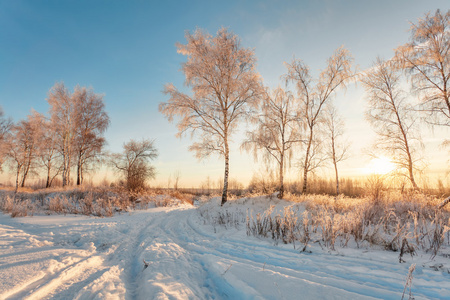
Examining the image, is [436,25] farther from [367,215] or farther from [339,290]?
[339,290]

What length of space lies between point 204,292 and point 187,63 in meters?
13.0

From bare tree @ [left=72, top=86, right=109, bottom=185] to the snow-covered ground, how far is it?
70.5ft

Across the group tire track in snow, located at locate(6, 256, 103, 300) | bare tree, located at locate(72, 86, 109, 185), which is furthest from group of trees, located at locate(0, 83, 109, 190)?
tire track in snow, located at locate(6, 256, 103, 300)

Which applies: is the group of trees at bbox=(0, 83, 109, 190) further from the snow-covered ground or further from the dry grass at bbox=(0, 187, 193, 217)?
the snow-covered ground

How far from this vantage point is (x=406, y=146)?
1588cm

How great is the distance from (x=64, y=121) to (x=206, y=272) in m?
26.3

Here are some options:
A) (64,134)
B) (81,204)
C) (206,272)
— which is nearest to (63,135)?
(64,134)

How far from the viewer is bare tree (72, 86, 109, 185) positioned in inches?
888

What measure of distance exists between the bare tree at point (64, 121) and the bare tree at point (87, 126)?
54cm

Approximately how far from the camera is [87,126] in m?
23.1

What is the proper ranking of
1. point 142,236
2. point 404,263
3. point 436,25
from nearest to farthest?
1. point 404,263
2. point 142,236
3. point 436,25

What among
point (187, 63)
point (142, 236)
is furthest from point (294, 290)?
point (187, 63)

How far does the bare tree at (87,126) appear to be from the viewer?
74.0 ft

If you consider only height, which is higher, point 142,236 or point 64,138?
point 64,138
